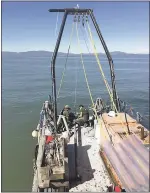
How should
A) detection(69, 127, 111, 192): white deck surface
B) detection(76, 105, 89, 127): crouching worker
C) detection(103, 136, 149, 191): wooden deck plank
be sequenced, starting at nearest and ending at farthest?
1. detection(103, 136, 149, 191): wooden deck plank
2. detection(69, 127, 111, 192): white deck surface
3. detection(76, 105, 89, 127): crouching worker

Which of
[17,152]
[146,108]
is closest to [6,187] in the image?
[17,152]

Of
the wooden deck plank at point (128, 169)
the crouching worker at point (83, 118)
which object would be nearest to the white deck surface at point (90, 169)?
the wooden deck plank at point (128, 169)

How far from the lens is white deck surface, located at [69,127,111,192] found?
9359 millimetres

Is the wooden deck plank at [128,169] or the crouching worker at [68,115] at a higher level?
the crouching worker at [68,115]

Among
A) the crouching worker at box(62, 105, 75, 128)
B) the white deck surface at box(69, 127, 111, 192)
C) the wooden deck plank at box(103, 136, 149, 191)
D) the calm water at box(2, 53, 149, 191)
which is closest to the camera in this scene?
the wooden deck plank at box(103, 136, 149, 191)

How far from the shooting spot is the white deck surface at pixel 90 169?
9.36 metres

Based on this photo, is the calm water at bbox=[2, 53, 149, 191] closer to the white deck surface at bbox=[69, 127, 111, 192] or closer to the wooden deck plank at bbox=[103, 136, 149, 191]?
the white deck surface at bbox=[69, 127, 111, 192]

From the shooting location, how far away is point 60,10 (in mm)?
12594

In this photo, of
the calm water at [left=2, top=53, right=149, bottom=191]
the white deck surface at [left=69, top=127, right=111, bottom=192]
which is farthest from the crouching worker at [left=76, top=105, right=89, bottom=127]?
the calm water at [left=2, top=53, right=149, bottom=191]

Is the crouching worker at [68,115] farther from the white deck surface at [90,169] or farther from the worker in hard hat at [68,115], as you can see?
the white deck surface at [90,169]

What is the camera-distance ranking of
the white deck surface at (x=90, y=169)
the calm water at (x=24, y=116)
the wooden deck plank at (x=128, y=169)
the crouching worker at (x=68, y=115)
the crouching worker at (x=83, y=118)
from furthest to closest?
the crouching worker at (x=83, y=118) < the crouching worker at (x=68, y=115) < the calm water at (x=24, y=116) < the white deck surface at (x=90, y=169) < the wooden deck plank at (x=128, y=169)

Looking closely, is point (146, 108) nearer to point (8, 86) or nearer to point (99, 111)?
point (99, 111)

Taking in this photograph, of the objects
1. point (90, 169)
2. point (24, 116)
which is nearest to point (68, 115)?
point (90, 169)

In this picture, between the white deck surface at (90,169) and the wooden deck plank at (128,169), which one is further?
the white deck surface at (90,169)
